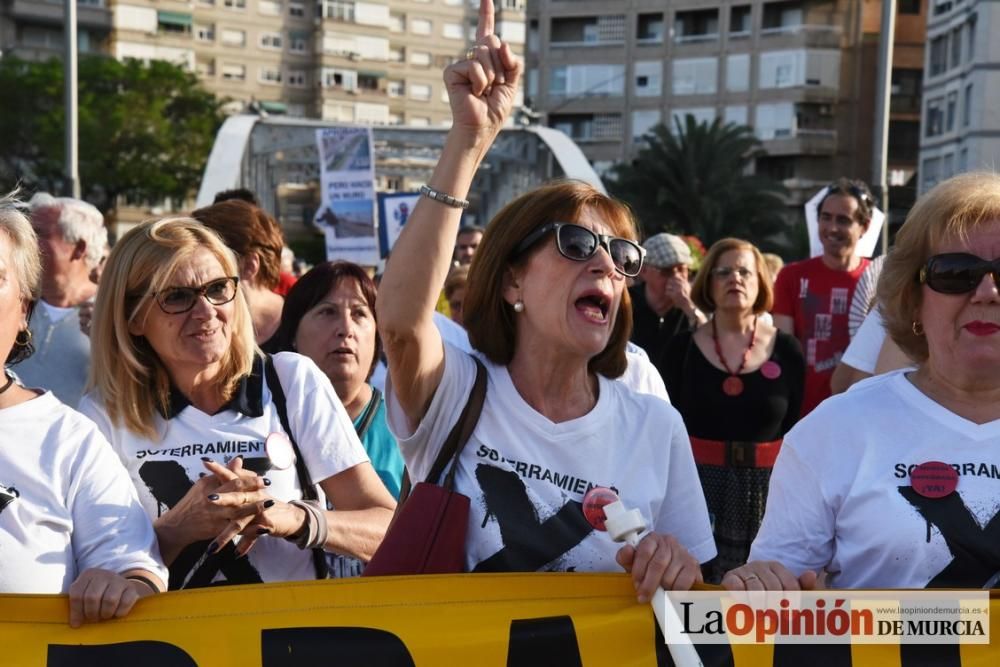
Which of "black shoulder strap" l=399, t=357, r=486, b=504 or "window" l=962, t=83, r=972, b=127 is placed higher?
"window" l=962, t=83, r=972, b=127

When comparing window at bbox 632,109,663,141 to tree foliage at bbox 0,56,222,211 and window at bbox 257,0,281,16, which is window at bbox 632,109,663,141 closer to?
tree foliage at bbox 0,56,222,211

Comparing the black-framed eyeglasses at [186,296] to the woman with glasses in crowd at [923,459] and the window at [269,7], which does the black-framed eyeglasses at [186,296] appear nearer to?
the woman with glasses in crowd at [923,459]

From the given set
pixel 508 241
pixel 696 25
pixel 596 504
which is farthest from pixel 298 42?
pixel 596 504

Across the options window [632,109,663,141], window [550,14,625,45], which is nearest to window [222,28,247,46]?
window [550,14,625,45]

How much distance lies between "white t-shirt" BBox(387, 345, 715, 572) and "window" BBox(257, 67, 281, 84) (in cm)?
8559

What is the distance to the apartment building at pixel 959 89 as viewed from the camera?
54.9 m

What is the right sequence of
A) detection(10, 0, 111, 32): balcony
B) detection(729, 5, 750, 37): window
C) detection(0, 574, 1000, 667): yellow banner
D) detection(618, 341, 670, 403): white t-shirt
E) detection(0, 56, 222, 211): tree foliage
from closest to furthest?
1. detection(0, 574, 1000, 667): yellow banner
2. detection(618, 341, 670, 403): white t-shirt
3. detection(0, 56, 222, 211): tree foliage
4. detection(729, 5, 750, 37): window
5. detection(10, 0, 111, 32): balcony

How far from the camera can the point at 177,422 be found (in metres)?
3.34

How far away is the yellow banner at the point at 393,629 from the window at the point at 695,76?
7171 centimetres

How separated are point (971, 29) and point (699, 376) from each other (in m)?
54.7

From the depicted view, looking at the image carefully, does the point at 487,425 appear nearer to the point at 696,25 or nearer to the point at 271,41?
the point at 696,25

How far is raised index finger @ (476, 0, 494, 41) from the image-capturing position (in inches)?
114

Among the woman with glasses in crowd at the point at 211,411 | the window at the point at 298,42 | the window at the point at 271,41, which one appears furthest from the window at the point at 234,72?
the woman with glasses in crowd at the point at 211,411

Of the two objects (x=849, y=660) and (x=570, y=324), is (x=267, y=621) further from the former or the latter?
(x=849, y=660)
